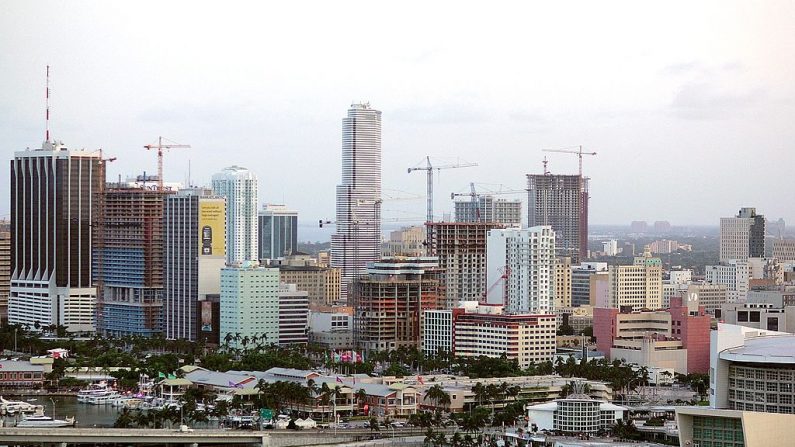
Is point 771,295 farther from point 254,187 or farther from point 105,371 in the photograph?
point 254,187

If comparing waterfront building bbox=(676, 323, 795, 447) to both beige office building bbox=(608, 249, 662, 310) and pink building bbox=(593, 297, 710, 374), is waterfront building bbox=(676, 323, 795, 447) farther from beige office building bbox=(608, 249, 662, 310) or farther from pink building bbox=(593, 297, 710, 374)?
beige office building bbox=(608, 249, 662, 310)

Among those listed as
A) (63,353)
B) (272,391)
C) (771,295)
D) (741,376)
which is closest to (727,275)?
(771,295)

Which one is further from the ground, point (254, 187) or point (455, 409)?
point (254, 187)

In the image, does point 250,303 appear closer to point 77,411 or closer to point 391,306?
point 391,306

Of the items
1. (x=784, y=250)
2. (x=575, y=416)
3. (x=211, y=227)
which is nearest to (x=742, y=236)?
(x=784, y=250)

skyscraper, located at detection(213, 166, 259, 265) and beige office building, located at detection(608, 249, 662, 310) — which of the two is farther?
skyscraper, located at detection(213, 166, 259, 265)

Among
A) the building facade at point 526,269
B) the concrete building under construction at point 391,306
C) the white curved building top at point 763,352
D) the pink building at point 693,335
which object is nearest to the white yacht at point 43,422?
the white curved building top at point 763,352

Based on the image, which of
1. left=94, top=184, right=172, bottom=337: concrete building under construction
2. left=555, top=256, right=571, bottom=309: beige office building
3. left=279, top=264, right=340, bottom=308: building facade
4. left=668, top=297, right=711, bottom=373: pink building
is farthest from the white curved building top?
left=279, top=264, right=340, bottom=308: building facade
